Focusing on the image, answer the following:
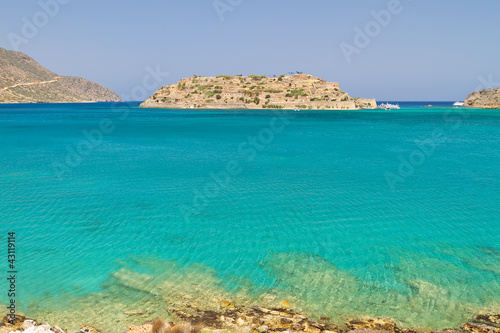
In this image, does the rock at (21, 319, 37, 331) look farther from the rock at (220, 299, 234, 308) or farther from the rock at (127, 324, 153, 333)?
the rock at (220, 299, 234, 308)

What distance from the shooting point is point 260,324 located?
774cm

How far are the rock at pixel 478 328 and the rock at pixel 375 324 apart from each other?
62.4 inches

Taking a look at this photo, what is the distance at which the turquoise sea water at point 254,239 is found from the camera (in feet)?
29.8

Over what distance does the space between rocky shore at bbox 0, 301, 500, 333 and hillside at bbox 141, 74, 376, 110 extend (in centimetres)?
13719

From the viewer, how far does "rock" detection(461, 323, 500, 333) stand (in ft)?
25.1

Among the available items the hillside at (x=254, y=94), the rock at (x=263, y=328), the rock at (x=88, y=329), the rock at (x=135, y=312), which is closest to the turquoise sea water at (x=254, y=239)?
the rock at (x=135, y=312)

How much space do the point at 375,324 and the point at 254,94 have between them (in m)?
147

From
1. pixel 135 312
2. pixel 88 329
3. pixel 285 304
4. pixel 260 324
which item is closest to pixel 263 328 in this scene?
pixel 260 324

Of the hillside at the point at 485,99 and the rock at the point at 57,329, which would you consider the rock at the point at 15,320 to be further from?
the hillside at the point at 485,99

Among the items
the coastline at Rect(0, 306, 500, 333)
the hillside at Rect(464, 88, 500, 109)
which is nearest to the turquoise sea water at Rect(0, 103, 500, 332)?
the coastline at Rect(0, 306, 500, 333)

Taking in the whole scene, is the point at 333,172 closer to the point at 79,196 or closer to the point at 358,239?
the point at 358,239

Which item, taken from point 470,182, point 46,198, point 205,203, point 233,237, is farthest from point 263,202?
point 470,182

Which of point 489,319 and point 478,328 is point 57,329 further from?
point 489,319

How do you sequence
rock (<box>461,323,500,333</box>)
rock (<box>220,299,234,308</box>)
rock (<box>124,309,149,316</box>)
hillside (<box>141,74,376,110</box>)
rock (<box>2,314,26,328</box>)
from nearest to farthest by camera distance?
rock (<box>461,323,500,333</box>), rock (<box>2,314,26,328</box>), rock (<box>124,309,149,316</box>), rock (<box>220,299,234,308</box>), hillside (<box>141,74,376,110</box>)
